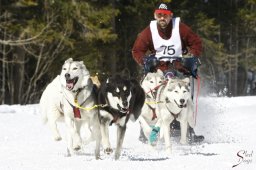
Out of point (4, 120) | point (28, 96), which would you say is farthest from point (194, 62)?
point (28, 96)

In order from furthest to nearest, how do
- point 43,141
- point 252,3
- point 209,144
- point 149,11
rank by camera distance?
point 252,3 < point 149,11 < point 43,141 < point 209,144

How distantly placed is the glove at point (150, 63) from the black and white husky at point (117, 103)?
1391 mm

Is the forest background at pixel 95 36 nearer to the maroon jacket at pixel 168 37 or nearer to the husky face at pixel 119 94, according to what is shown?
the maroon jacket at pixel 168 37

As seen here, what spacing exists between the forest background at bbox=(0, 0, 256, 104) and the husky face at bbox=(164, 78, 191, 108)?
47.5 ft

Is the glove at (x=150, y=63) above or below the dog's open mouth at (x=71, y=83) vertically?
above

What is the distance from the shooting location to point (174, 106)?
7.68m

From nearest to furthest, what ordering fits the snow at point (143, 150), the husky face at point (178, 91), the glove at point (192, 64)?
the snow at point (143, 150)
the husky face at point (178, 91)
the glove at point (192, 64)

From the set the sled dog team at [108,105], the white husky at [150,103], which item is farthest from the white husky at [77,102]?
the white husky at [150,103]

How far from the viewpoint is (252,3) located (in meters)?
29.3

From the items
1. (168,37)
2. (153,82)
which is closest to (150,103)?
(153,82)

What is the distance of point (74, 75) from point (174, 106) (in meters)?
1.28

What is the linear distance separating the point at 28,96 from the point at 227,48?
10.6 m

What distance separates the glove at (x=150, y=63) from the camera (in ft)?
27.1

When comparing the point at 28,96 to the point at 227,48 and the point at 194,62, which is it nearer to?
the point at 227,48
